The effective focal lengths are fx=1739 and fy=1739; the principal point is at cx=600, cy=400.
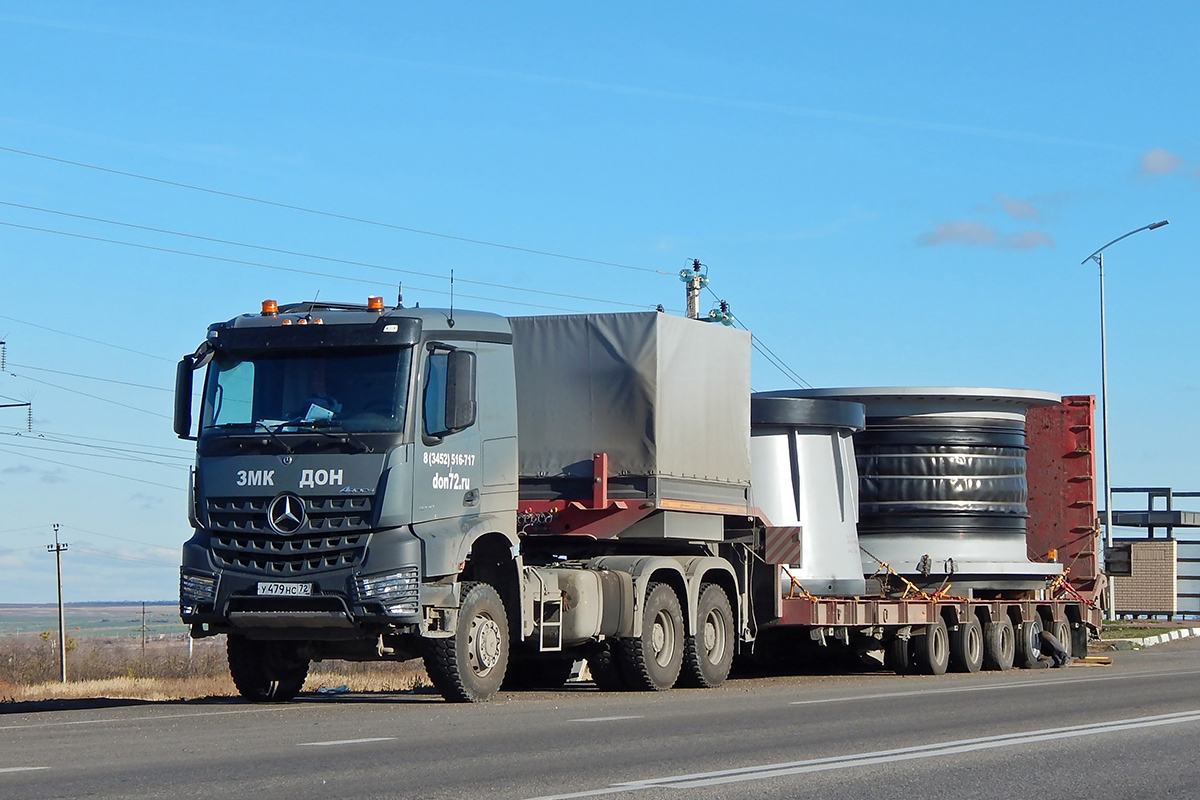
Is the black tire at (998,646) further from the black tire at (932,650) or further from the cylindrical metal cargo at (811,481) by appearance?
the cylindrical metal cargo at (811,481)

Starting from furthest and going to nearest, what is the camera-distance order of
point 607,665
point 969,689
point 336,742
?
point 607,665 → point 969,689 → point 336,742

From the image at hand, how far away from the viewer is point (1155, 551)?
1780 inches

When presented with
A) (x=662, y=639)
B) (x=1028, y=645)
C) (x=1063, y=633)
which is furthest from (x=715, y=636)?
(x=1063, y=633)

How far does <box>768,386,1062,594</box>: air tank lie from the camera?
2342cm

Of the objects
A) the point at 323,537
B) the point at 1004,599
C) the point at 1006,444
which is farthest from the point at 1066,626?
the point at 323,537

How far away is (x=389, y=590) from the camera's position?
13914mm

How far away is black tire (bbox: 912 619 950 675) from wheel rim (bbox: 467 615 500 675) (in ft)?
30.4

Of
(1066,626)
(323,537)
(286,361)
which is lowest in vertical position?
(1066,626)

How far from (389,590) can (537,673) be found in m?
5.97

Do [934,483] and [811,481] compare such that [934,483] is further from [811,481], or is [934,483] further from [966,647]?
[811,481]

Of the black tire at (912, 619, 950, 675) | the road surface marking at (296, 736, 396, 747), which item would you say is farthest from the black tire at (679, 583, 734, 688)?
the road surface marking at (296, 736, 396, 747)

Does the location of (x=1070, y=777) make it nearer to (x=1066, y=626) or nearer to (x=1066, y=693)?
(x=1066, y=693)

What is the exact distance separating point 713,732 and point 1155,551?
3611 cm

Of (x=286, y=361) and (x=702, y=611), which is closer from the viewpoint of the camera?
(x=286, y=361)
